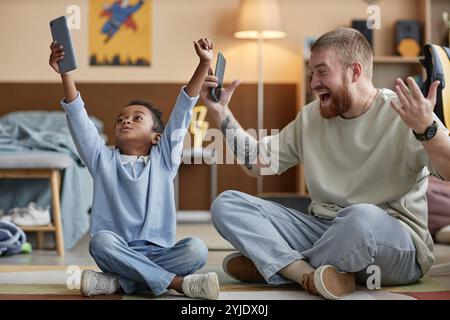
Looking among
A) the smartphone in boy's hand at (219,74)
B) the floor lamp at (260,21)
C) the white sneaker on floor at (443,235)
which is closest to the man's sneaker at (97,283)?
the smartphone in boy's hand at (219,74)

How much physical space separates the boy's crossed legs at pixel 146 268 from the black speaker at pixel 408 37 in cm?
290

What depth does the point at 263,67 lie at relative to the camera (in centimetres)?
426

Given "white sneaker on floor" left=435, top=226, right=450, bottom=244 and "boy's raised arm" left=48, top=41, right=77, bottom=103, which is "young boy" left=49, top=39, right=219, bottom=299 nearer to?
"boy's raised arm" left=48, top=41, right=77, bottom=103

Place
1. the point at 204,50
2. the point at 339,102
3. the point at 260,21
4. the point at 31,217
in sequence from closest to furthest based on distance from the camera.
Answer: the point at 204,50, the point at 339,102, the point at 31,217, the point at 260,21

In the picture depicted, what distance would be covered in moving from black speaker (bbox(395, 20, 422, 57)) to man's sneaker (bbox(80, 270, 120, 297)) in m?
2.99

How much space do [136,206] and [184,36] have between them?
277 cm

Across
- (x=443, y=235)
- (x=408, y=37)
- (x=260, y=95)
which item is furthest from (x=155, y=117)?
(x=408, y=37)

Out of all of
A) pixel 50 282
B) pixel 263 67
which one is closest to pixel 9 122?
pixel 263 67

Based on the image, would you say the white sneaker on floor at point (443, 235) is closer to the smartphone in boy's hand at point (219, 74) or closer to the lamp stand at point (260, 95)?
the smartphone in boy's hand at point (219, 74)

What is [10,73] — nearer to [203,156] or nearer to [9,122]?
[9,122]

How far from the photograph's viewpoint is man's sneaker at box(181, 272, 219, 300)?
149 centimetres

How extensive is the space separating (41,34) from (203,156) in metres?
1.22

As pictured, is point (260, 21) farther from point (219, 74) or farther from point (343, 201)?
point (343, 201)

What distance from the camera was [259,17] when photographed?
3.93 meters
